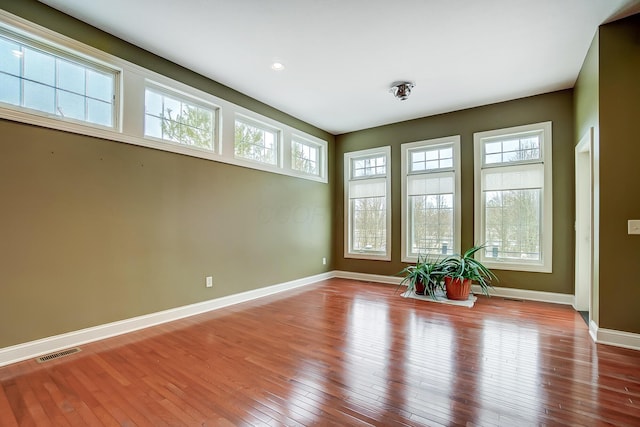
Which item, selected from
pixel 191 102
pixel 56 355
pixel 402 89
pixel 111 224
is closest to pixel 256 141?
pixel 191 102

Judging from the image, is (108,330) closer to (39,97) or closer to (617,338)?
(39,97)

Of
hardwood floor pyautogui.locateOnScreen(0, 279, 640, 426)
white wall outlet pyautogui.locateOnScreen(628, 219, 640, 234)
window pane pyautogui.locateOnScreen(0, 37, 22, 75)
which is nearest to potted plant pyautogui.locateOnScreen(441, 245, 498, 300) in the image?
hardwood floor pyautogui.locateOnScreen(0, 279, 640, 426)

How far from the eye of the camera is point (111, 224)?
3.14 meters

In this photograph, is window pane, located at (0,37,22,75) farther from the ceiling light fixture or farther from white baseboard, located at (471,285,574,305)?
white baseboard, located at (471,285,574,305)

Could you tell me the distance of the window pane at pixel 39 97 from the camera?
269cm

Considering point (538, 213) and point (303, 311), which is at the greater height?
point (538, 213)

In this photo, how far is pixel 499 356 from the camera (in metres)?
2.63

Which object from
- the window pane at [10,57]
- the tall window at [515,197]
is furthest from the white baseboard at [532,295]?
the window pane at [10,57]

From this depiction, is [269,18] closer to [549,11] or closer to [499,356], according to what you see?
[549,11]

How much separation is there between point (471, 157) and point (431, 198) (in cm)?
93

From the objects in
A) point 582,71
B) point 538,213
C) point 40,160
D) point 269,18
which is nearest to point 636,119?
point 582,71

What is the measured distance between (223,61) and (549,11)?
11.0 feet

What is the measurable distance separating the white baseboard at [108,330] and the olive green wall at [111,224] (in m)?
0.07

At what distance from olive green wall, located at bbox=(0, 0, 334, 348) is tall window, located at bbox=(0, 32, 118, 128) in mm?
214
